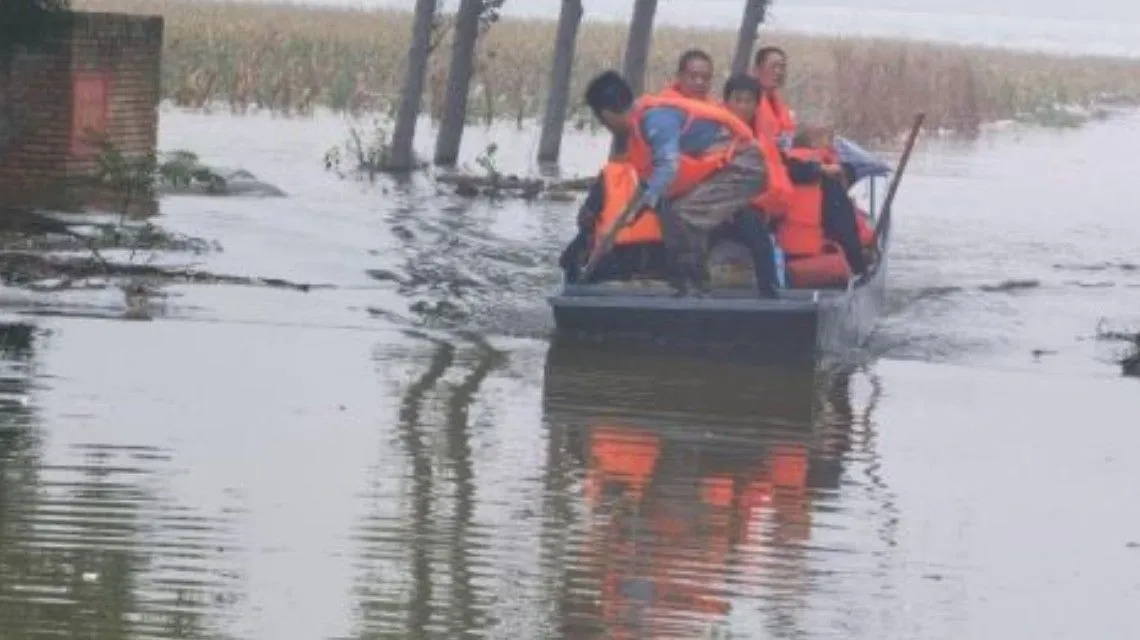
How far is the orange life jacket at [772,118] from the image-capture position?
18.7 meters

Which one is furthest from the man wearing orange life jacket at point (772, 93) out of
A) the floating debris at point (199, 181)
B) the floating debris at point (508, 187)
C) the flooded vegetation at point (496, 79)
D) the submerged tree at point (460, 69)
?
the flooded vegetation at point (496, 79)

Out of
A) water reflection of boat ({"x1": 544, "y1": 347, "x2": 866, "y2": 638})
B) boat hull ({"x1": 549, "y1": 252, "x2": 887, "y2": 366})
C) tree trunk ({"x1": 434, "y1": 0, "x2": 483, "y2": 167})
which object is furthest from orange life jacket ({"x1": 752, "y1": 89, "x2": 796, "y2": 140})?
tree trunk ({"x1": 434, "y1": 0, "x2": 483, "y2": 167})

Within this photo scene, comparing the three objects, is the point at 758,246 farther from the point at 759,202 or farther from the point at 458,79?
the point at 458,79

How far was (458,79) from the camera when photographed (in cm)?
3334

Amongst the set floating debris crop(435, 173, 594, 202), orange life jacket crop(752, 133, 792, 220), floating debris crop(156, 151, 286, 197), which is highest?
orange life jacket crop(752, 133, 792, 220)

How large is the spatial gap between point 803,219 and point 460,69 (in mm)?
15004

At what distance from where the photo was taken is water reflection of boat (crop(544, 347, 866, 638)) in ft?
33.8

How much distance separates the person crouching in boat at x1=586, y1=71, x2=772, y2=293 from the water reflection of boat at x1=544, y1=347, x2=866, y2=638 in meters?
0.82

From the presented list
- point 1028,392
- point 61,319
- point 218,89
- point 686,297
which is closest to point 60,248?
point 61,319

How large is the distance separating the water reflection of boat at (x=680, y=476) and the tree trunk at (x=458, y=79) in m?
15.7

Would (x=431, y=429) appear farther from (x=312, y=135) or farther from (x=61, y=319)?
(x=312, y=135)

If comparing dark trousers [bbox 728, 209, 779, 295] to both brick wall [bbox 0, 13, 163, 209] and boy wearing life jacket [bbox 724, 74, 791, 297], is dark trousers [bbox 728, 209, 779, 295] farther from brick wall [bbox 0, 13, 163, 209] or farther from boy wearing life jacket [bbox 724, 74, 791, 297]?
brick wall [bbox 0, 13, 163, 209]

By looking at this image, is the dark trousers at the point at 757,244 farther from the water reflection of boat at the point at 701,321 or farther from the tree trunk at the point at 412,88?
the tree trunk at the point at 412,88

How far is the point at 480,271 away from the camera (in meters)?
22.4
